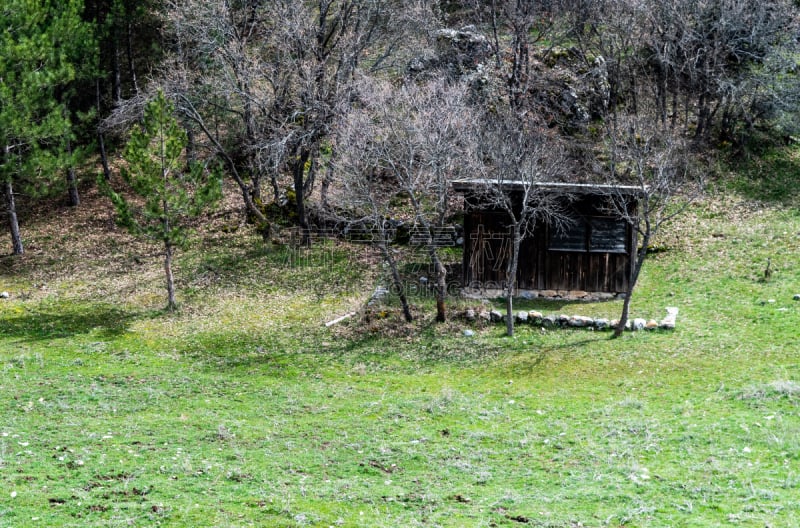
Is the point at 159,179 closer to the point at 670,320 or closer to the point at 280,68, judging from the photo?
the point at 280,68

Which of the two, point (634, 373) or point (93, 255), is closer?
point (634, 373)

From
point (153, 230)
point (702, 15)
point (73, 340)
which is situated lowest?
point (73, 340)

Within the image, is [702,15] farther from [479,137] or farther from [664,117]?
[479,137]

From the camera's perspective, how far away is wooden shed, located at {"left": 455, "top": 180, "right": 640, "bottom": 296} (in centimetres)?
2214

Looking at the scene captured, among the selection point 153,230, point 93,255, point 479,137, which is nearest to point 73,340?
point 153,230

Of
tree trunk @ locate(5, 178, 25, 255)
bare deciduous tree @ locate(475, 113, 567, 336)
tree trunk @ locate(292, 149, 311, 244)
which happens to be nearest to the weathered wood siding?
bare deciduous tree @ locate(475, 113, 567, 336)

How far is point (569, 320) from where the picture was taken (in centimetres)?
1998

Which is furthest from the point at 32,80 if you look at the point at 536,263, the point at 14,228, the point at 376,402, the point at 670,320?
the point at 670,320

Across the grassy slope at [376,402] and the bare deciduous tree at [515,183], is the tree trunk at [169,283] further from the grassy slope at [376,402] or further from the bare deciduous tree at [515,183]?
the bare deciduous tree at [515,183]

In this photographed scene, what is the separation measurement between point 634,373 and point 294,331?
856 centimetres

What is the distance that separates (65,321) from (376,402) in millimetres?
10432

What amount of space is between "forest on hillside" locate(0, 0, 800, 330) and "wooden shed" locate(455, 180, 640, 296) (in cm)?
63

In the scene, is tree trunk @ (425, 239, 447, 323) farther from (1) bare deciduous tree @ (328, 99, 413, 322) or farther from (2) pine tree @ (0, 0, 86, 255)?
(2) pine tree @ (0, 0, 86, 255)

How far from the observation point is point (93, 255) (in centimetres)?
2705
